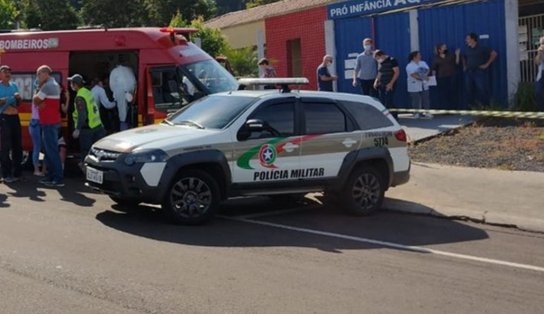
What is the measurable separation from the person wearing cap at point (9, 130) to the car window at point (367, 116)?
5.38 metres

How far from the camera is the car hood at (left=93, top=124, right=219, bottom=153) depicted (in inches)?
359

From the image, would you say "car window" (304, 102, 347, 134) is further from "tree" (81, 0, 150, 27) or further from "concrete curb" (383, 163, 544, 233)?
"tree" (81, 0, 150, 27)

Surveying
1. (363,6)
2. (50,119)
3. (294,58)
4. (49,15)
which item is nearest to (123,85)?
(50,119)

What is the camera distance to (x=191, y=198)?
9.20 meters

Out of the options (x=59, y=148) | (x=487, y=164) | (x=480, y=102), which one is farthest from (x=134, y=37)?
(x=480, y=102)

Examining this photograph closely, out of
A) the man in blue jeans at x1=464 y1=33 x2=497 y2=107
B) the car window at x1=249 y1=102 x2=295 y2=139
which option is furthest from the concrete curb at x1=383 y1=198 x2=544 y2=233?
the man in blue jeans at x1=464 y1=33 x2=497 y2=107

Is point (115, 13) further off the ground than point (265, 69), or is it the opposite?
point (115, 13)

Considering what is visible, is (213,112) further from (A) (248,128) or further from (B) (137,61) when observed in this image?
(B) (137,61)

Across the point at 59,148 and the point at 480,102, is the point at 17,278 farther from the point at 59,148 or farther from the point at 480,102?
the point at 480,102

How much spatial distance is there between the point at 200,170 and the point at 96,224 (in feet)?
4.39

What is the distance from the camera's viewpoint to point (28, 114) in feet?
44.6

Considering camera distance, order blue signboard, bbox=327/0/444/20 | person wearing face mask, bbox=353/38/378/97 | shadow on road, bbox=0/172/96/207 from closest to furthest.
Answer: shadow on road, bbox=0/172/96/207 < person wearing face mask, bbox=353/38/378/97 < blue signboard, bbox=327/0/444/20

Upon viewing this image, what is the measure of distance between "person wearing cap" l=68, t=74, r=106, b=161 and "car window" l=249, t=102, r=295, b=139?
3715mm

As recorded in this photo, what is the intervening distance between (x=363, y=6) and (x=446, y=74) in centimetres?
347
